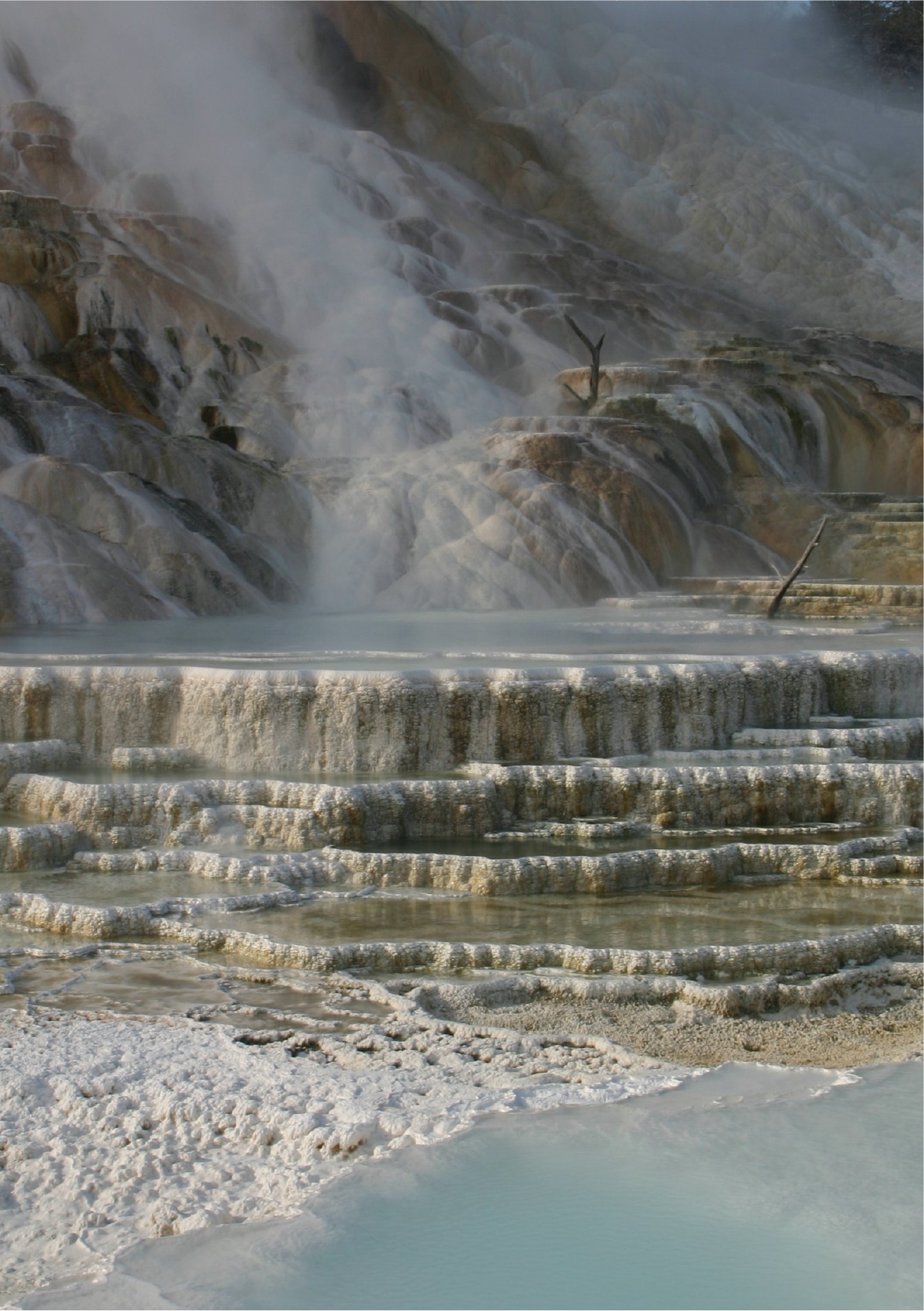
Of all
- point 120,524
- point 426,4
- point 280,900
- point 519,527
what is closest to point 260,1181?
point 280,900

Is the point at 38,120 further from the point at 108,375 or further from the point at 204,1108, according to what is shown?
the point at 204,1108

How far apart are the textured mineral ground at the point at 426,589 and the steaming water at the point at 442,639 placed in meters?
0.10

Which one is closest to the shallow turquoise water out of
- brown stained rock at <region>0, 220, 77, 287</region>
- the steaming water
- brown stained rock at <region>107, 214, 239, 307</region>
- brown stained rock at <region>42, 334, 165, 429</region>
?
the steaming water

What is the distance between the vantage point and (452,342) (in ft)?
67.4

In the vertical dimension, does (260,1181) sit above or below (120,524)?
below

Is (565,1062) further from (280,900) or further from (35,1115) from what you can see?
(280,900)

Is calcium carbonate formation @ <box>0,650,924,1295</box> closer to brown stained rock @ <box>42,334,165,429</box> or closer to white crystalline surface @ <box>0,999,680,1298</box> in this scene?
white crystalline surface @ <box>0,999,680,1298</box>

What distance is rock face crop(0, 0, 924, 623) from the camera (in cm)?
→ 1392

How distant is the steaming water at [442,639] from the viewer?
330 inches

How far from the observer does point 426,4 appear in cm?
2884

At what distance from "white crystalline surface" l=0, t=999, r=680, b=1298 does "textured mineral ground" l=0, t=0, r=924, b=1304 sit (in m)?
0.02

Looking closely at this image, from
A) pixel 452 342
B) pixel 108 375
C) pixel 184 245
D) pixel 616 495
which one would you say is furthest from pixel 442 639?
pixel 184 245

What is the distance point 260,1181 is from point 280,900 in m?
2.31

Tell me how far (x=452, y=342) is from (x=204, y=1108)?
1782cm
